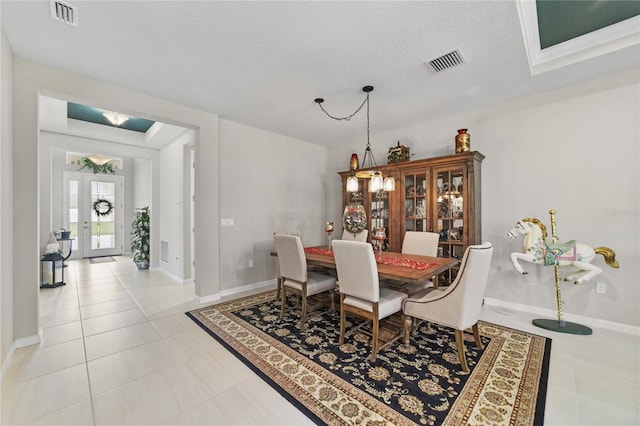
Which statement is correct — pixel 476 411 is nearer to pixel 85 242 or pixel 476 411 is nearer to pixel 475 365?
pixel 475 365

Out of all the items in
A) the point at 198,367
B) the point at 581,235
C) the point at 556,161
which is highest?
the point at 556,161

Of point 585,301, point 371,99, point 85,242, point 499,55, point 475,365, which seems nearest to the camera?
point 475,365

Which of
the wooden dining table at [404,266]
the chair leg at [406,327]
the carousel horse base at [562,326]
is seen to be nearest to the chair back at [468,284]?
the wooden dining table at [404,266]

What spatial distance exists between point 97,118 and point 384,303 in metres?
5.78

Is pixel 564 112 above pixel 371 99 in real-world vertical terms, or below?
below

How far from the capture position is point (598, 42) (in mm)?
2393

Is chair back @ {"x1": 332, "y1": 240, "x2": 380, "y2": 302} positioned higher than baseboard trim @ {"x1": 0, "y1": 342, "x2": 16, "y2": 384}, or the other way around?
chair back @ {"x1": 332, "y1": 240, "x2": 380, "y2": 302}

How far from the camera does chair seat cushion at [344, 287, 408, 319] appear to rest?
89.6 inches

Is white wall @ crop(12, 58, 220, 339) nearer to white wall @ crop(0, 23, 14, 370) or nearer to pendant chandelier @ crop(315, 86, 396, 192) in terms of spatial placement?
white wall @ crop(0, 23, 14, 370)

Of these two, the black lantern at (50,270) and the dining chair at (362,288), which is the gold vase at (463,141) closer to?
the dining chair at (362,288)

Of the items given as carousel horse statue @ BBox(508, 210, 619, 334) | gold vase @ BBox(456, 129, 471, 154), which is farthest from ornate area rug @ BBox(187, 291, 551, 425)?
gold vase @ BBox(456, 129, 471, 154)

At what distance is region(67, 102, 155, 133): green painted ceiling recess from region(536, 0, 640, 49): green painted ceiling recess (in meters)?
5.29

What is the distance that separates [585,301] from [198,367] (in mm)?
3973

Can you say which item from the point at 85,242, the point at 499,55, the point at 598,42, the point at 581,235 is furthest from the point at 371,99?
the point at 85,242
